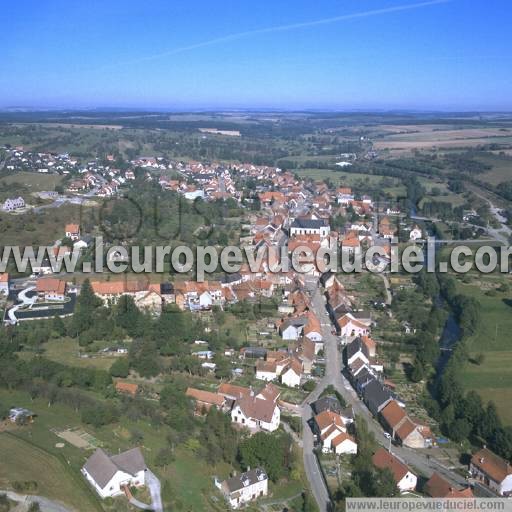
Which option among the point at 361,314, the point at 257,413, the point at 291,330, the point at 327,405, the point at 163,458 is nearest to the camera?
the point at 163,458

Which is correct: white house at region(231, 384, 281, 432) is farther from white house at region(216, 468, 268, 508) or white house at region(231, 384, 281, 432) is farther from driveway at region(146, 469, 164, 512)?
driveway at region(146, 469, 164, 512)

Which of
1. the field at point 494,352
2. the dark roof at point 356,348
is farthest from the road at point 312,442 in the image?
the field at point 494,352

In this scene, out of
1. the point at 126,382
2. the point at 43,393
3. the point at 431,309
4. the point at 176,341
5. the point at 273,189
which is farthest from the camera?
the point at 273,189

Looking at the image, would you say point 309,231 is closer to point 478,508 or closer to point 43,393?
point 43,393

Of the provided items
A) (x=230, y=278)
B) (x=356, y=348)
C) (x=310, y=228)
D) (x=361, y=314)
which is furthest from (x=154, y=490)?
(x=310, y=228)

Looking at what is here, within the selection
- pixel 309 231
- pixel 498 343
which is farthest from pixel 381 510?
pixel 309 231

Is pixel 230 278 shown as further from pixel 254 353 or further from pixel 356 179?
pixel 356 179
